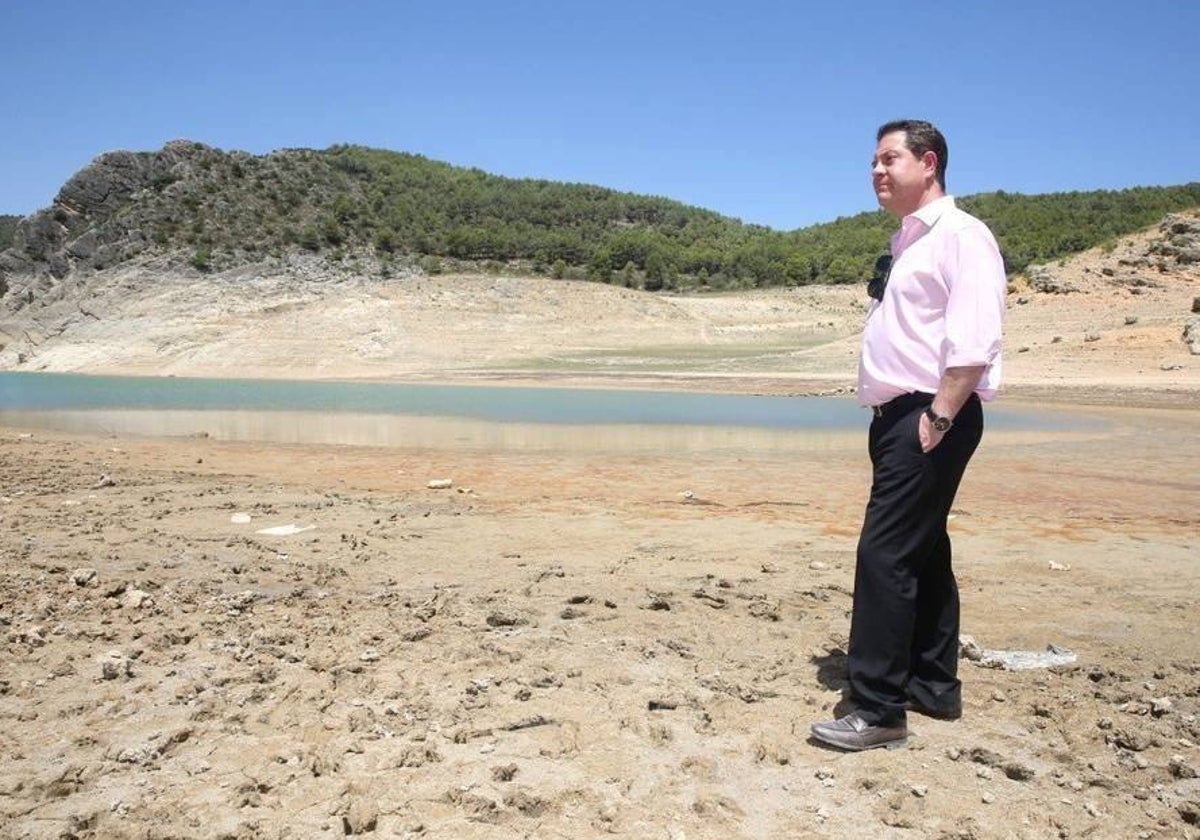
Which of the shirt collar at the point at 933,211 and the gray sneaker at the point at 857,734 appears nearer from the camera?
the gray sneaker at the point at 857,734

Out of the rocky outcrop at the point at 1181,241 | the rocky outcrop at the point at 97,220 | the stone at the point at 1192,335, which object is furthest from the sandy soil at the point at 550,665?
the rocky outcrop at the point at 97,220

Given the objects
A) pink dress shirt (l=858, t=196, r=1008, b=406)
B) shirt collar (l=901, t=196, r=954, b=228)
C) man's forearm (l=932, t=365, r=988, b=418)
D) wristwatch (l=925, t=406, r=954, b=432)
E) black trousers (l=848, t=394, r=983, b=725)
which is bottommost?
black trousers (l=848, t=394, r=983, b=725)

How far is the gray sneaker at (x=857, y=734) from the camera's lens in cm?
298

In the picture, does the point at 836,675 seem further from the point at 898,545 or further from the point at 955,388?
the point at 955,388

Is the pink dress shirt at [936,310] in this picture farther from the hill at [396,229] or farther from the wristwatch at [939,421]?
the hill at [396,229]

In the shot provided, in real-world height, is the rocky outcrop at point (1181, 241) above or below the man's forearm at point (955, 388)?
above

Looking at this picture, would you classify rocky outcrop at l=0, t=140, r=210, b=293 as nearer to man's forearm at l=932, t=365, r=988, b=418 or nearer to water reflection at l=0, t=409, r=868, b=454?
water reflection at l=0, t=409, r=868, b=454

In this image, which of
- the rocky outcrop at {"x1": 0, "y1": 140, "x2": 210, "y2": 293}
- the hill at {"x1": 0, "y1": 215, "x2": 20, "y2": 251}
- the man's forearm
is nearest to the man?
the man's forearm

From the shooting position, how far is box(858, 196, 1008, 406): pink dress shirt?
295 cm

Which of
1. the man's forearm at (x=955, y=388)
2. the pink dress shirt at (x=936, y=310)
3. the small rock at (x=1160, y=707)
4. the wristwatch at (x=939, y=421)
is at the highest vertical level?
the pink dress shirt at (x=936, y=310)

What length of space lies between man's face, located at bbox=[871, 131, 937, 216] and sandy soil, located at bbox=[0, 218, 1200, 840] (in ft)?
6.15

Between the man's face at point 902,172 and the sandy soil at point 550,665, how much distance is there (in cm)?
187

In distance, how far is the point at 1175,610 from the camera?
4695 mm

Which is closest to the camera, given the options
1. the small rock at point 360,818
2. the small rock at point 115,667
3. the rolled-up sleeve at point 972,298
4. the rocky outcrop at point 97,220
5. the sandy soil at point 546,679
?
the small rock at point 360,818
